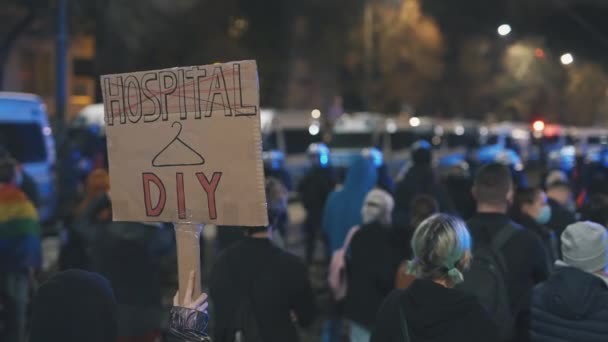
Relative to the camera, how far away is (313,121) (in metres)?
→ 25.3

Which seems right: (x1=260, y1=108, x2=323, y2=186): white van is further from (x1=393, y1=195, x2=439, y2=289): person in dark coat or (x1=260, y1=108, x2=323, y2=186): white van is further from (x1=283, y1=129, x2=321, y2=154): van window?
(x1=393, y1=195, x2=439, y2=289): person in dark coat

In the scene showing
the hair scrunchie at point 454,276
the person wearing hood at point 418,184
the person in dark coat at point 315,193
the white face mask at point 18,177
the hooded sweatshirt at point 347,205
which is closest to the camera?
the hair scrunchie at point 454,276

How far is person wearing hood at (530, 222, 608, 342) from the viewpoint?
13.1 feet

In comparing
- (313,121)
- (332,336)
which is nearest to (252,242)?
(332,336)

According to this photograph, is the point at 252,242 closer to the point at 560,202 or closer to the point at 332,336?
the point at 332,336

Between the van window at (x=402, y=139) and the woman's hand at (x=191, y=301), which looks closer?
the woman's hand at (x=191, y=301)

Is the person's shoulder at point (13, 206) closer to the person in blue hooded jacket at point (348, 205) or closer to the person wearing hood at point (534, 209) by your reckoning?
the person in blue hooded jacket at point (348, 205)

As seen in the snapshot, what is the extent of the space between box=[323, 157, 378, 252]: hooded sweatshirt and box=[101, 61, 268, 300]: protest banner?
14.6 feet

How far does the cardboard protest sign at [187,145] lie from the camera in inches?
130

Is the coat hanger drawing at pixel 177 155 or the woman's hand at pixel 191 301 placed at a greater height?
the coat hanger drawing at pixel 177 155

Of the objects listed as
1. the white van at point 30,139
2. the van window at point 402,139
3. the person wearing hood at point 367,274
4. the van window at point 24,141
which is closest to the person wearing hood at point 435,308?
the person wearing hood at point 367,274

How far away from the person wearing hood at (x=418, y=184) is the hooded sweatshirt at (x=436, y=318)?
17.5 feet

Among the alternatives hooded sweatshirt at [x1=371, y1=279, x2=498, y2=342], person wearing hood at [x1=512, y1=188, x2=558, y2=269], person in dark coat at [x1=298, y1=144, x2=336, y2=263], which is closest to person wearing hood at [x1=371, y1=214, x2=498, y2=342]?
hooded sweatshirt at [x1=371, y1=279, x2=498, y2=342]

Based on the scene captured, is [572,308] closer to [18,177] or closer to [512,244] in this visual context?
[512,244]
